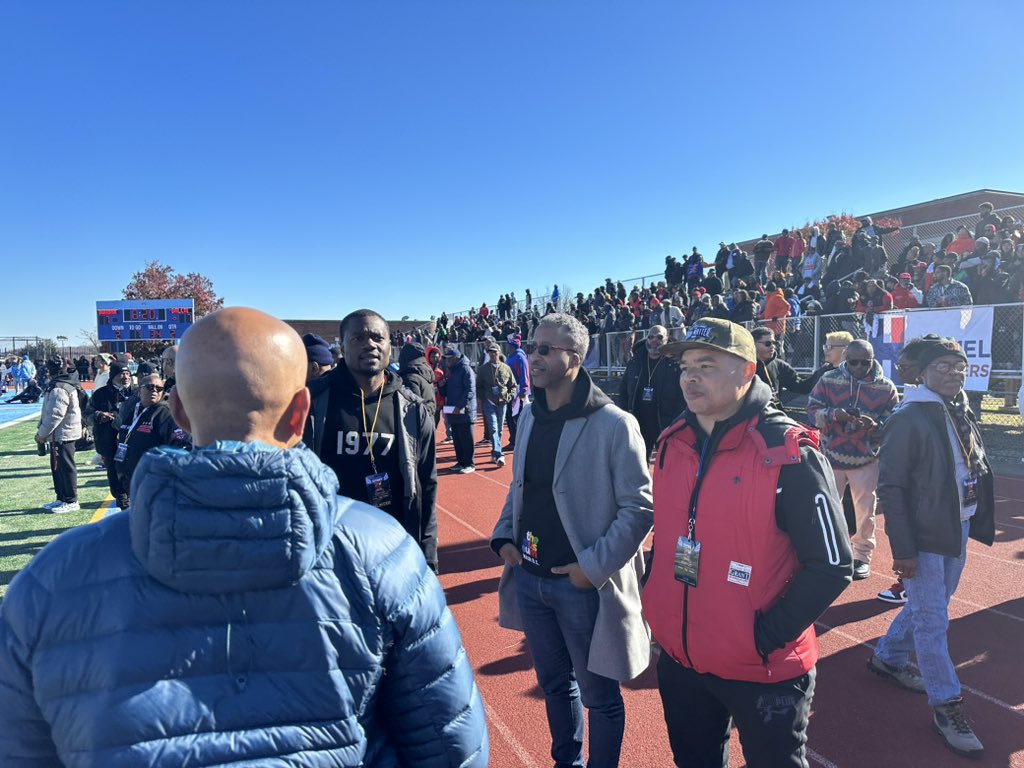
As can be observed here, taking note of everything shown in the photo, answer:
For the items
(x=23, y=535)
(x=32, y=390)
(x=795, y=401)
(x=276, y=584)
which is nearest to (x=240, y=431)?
(x=276, y=584)

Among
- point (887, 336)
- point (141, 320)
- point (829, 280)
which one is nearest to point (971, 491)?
point (887, 336)

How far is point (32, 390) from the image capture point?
102 ft

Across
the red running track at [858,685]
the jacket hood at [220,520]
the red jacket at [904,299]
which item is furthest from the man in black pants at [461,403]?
the jacket hood at [220,520]

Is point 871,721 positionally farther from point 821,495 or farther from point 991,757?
point 821,495

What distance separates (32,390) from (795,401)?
1361 inches

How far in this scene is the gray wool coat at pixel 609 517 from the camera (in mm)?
2623

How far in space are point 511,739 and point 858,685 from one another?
2.17 m

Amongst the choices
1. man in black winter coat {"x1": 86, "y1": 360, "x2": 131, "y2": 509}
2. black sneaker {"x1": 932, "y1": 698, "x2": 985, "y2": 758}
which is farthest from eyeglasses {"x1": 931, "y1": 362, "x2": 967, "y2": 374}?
man in black winter coat {"x1": 86, "y1": 360, "x2": 131, "y2": 509}

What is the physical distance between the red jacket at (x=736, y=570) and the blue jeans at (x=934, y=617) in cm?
155

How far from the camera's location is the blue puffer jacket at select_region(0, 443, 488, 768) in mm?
1025

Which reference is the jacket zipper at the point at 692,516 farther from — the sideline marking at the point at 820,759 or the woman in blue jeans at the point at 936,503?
the woman in blue jeans at the point at 936,503

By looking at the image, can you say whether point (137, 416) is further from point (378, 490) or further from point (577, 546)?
point (577, 546)

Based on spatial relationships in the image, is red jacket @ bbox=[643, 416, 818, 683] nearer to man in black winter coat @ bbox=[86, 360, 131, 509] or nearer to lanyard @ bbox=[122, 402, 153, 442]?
lanyard @ bbox=[122, 402, 153, 442]

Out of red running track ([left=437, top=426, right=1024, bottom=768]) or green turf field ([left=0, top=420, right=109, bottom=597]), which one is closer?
red running track ([left=437, top=426, right=1024, bottom=768])
